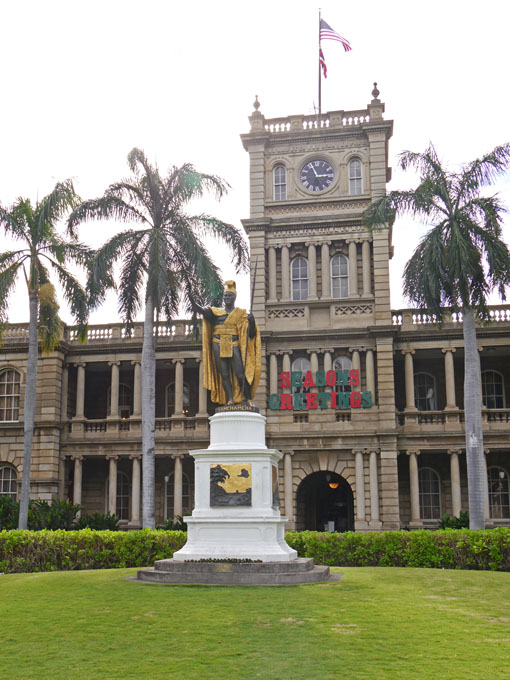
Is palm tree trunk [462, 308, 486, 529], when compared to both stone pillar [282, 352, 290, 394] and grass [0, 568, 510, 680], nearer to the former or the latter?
grass [0, 568, 510, 680]

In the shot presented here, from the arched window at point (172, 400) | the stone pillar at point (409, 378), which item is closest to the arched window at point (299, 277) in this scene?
the stone pillar at point (409, 378)

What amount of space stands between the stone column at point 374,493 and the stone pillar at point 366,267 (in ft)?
21.7

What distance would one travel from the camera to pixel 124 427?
110 ft

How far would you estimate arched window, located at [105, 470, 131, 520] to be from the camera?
113 ft

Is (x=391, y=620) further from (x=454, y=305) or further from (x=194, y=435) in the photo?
(x=194, y=435)

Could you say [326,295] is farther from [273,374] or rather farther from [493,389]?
[493,389]

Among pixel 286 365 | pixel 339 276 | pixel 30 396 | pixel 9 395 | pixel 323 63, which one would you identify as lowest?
pixel 30 396

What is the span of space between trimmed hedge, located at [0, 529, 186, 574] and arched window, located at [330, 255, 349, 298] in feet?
57.3

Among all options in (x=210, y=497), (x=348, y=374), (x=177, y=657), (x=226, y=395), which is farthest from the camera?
(x=348, y=374)

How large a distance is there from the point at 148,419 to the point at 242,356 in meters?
9.84

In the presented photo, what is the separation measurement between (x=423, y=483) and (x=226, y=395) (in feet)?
65.7

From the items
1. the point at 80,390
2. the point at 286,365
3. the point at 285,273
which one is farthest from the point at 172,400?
the point at 285,273

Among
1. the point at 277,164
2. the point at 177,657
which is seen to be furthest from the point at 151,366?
the point at 177,657

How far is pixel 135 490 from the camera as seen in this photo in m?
32.4
